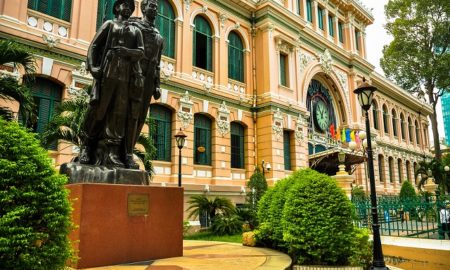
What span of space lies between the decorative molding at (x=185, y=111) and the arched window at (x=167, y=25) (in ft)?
7.15

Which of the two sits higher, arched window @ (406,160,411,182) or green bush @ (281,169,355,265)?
arched window @ (406,160,411,182)

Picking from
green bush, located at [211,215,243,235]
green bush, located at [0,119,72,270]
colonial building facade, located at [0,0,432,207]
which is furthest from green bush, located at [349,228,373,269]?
colonial building facade, located at [0,0,432,207]

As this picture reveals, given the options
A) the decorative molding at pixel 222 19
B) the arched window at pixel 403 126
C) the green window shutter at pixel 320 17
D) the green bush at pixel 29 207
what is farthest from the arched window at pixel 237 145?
the arched window at pixel 403 126

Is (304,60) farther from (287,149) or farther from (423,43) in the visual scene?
(423,43)

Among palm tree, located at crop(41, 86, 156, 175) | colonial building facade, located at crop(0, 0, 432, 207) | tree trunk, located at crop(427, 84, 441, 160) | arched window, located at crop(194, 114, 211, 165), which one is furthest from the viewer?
tree trunk, located at crop(427, 84, 441, 160)

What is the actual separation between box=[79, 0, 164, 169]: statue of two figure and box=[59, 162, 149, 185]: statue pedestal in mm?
203

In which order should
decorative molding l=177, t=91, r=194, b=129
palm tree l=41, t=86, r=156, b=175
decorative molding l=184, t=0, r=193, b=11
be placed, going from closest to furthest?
palm tree l=41, t=86, r=156, b=175
decorative molding l=177, t=91, r=194, b=129
decorative molding l=184, t=0, r=193, b=11

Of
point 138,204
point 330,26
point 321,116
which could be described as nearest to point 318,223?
point 138,204

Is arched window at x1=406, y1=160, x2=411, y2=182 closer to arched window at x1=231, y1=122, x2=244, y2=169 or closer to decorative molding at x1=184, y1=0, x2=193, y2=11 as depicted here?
arched window at x1=231, y1=122, x2=244, y2=169

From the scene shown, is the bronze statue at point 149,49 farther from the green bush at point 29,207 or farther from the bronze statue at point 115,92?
the green bush at point 29,207

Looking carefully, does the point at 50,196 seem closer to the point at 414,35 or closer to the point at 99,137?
the point at 99,137

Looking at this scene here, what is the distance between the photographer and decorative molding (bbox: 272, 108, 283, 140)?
1988 centimetres

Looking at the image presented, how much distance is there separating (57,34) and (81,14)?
132 cm

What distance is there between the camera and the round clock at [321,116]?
25.8 m
